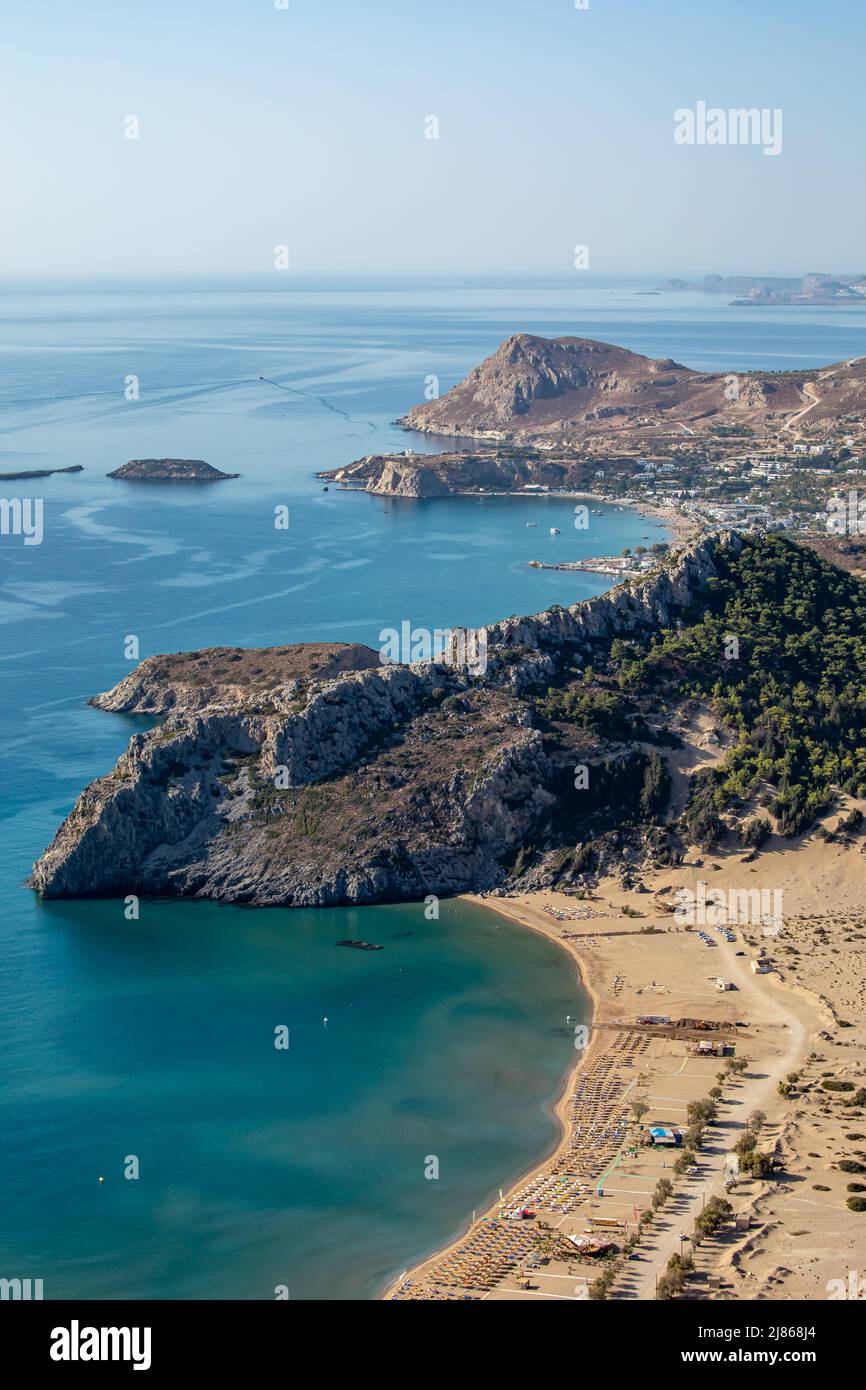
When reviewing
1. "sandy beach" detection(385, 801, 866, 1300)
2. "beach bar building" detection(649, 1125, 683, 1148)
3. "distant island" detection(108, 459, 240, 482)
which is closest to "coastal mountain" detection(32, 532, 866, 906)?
"sandy beach" detection(385, 801, 866, 1300)

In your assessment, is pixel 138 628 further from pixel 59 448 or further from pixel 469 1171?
pixel 59 448

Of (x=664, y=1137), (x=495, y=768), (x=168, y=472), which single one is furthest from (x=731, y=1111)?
(x=168, y=472)

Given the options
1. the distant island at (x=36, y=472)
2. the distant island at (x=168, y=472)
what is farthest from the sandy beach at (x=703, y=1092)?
the distant island at (x=36, y=472)

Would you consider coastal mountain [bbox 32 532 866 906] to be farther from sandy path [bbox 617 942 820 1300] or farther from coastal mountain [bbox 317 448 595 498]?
coastal mountain [bbox 317 448 595 498]

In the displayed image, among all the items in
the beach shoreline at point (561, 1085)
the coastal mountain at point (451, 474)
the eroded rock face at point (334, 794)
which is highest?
the coastal mountain at point (451, 474)

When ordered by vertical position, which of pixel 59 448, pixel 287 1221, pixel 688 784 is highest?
pixel 59 448

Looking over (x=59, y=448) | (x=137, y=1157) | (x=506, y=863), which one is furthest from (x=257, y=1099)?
(x=59, y=448)

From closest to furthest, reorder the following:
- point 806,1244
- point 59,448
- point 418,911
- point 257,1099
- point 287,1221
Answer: point 806,1244, point 287,1221, point 257,1099, point 418,911, point 59,448

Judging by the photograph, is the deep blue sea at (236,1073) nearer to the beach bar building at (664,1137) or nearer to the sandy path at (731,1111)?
the beach bar building at (664,1137)
